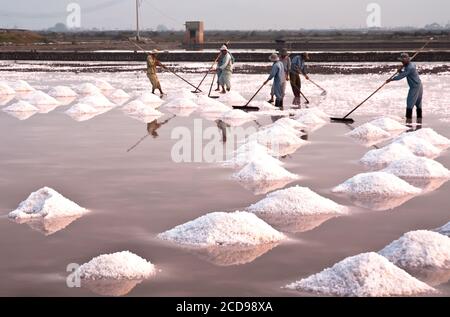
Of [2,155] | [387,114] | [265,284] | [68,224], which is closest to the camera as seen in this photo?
[265,284]

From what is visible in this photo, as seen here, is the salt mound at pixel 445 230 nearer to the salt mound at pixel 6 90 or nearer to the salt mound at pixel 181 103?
the salt mound at pixel 181 103

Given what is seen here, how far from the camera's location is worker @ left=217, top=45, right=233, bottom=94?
1905 centimetres

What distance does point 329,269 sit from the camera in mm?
5004

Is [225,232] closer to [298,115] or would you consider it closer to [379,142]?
[379,142]

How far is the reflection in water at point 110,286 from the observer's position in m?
4.86

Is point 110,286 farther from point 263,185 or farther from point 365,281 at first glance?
point 263,185

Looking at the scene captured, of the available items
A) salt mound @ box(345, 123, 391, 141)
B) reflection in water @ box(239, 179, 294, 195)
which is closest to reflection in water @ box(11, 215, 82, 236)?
reflection in water @ box(239, 179, 294, 195)

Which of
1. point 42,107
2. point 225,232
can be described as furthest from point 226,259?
point 42,107

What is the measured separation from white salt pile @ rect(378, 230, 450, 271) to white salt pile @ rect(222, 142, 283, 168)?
11.5 feet

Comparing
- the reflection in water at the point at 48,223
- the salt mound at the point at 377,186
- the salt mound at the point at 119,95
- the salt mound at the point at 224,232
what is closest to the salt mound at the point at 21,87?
the salt mound at the point at 119,95

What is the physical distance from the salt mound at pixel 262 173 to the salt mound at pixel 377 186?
809 millimetres

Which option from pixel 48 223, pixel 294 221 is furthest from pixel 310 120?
pixel 48 223

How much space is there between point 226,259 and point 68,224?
1686mm

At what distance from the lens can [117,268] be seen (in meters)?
5.18
